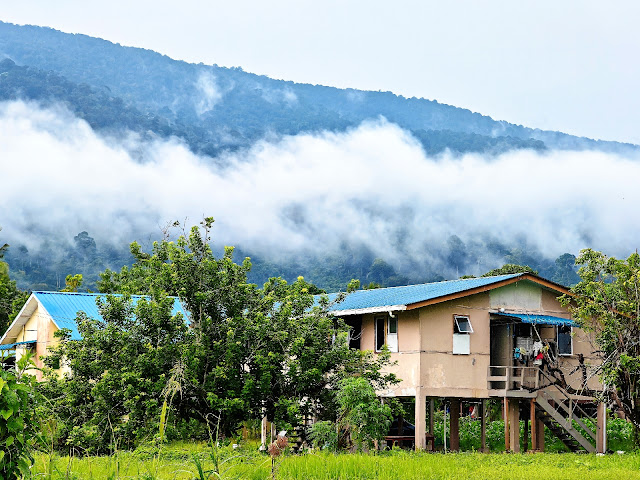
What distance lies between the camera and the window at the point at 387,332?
25750 mm

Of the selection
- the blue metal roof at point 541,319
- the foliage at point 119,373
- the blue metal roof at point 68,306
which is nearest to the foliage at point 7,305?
the blue metal roof at point 68,306

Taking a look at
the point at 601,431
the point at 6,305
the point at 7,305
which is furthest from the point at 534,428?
the point at 7,305

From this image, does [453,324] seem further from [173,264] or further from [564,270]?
[564,270]

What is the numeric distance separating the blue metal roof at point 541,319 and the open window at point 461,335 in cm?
141

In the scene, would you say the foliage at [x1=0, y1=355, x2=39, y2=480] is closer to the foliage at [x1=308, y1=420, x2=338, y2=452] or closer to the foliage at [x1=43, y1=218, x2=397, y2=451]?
the foliage at [x1=308, y1=420, x2=338, y2=452]

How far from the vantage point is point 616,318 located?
24.9 metres

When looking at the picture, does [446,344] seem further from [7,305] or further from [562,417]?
[7,305]

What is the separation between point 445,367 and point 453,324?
1.41m

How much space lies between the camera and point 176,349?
21.2 m

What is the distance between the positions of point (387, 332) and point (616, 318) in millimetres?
7240

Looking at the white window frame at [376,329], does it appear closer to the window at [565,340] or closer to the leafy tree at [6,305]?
the window at [565,340]

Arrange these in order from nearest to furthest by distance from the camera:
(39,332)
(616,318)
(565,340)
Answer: (616,318) → (565,340) → (39,332)

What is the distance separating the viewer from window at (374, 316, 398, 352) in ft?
84.5

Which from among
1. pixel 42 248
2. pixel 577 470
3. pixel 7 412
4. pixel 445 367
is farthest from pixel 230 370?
pixel 42 248
